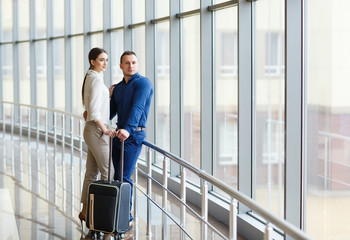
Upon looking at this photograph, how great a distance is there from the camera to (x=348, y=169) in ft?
11.9

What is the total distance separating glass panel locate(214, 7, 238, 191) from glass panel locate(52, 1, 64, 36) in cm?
665

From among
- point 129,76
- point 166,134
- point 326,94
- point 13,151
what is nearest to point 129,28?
point 166,134

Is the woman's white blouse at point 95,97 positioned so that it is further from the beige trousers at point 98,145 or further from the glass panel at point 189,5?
the glass panel at point 189,5

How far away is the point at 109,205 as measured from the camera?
4211mm

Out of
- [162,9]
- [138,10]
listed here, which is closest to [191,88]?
[162,9]

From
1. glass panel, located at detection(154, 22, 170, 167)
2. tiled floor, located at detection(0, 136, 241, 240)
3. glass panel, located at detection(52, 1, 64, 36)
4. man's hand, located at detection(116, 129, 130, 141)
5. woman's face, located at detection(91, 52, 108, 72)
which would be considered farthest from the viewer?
glass panel, located at detection(52, 1, 64, 36)

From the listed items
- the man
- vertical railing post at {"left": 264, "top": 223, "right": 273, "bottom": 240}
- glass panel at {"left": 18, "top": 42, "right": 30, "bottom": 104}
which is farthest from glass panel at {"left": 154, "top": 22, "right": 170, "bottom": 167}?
glass panel at {"left": 18, "top": 42, "right": 30, "bottom": 104}

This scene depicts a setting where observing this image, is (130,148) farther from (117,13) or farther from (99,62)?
(117,13)

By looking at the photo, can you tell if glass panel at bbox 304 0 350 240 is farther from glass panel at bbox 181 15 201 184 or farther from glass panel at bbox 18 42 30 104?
glass panel at bbox 18 42 30 104

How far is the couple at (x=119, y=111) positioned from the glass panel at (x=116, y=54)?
488cm

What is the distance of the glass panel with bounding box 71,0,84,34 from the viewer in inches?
432

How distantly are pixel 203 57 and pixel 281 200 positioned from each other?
184 centimetres

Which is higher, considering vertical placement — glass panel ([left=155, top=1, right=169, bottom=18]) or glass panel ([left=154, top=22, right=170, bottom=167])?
glass panel ([left=155, top=1, right=169, bottom=18])

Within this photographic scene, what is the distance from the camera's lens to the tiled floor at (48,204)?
4863mm
